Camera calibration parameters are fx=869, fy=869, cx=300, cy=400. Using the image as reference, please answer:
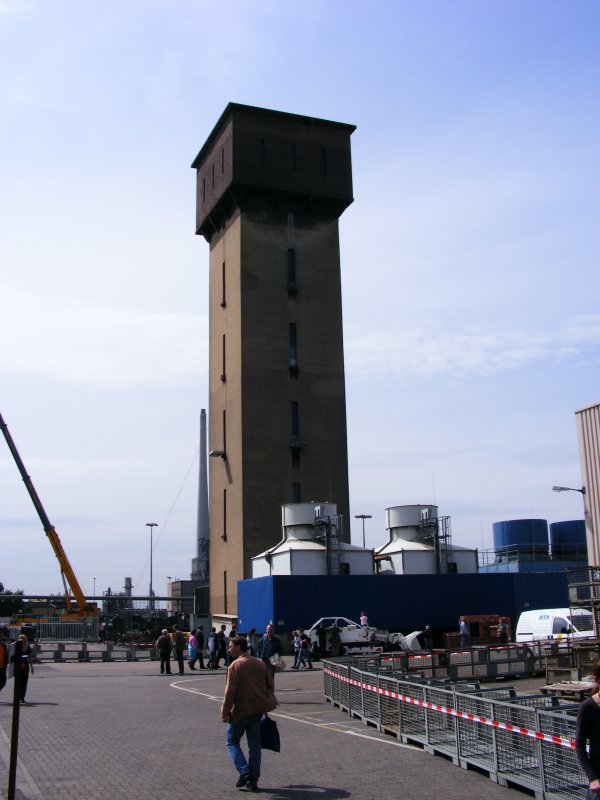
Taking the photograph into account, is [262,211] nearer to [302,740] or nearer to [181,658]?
[181,658]

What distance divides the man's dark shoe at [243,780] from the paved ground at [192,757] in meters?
0.12

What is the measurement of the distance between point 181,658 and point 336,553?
2047 cm

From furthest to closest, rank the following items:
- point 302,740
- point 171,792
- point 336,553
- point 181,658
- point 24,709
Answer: point 336,553
point 181,658
point 24,709
point 302,740
point 171,792

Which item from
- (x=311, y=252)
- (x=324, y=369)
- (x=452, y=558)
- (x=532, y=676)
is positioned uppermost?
(x=311, y=252)

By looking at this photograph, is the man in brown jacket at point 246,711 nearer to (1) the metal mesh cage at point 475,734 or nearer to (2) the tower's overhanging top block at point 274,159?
(1) the metal mesh cage at point 475,734

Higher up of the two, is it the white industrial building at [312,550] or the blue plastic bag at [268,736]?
the white industrial building at [312,550]

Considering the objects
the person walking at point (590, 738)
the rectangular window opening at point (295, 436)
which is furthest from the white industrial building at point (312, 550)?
the person walking at point (590, 738)

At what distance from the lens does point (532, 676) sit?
87.1 feet

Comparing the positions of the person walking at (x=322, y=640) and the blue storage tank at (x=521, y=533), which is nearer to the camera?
the person walking at (x=322, y=640)

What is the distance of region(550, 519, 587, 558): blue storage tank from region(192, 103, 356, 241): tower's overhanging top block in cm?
4086

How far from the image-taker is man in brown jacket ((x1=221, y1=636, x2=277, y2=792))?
1075 centimetres

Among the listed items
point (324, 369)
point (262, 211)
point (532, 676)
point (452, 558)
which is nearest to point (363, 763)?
point (532, 676)

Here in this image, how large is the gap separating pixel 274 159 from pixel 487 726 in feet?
177

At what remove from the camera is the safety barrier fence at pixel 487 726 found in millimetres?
10055
